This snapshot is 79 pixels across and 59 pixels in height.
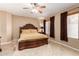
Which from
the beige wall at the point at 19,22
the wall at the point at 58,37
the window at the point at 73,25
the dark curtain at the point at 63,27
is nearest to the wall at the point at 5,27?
the beige wall at the point at 19,22

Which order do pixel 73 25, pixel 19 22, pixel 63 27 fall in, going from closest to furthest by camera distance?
pixel 73 25 < pixel 63 27 < pixel 19 22

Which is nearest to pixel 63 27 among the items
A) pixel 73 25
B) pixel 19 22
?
pixel 73 25

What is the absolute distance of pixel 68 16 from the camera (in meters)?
2.35

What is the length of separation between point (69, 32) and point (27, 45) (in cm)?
180

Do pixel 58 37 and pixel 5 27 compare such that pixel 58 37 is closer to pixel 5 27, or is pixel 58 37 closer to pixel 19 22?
pixel 19 22

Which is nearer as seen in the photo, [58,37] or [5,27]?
[5,27]

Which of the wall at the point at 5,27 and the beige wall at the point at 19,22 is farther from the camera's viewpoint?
the beige wall at the point at 19,22

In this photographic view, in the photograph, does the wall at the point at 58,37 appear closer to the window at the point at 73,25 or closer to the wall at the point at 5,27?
the window at the point at 73,25

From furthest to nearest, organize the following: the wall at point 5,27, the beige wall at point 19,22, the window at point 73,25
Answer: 1. the beige wall at point 19,22
2. the wall at point 5,27
3. the window at point 73,25

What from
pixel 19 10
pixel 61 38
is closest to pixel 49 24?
pixel 61 38

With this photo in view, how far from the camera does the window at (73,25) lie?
2187 millimetres

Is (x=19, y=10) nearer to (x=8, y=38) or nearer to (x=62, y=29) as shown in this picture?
(x=8, y=38)

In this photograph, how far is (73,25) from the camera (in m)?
2.25

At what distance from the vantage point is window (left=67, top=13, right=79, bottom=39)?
2.19 metres
